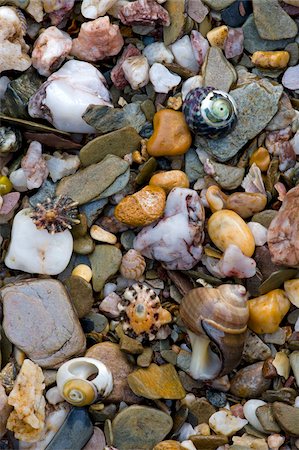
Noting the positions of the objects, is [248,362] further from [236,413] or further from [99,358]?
[99,358]

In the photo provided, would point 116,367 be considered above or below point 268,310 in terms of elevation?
below

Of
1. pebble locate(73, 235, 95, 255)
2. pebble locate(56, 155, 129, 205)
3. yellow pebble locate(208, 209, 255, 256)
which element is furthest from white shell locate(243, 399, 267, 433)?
pebble locate(56, 155, 129, 205)

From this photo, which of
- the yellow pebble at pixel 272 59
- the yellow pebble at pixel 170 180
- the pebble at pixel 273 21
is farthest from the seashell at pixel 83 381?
the pebble at pixel 273 21

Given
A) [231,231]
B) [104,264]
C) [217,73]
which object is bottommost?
[104,264]

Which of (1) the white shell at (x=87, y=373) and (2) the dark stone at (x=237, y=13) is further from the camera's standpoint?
(2) the dark stone at (x=237, y=13)

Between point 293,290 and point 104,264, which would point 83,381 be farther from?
point 293,290

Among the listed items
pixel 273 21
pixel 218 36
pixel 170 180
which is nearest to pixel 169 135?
pixel 170 180

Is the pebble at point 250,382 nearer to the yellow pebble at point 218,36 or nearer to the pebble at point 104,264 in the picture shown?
the pebble at point 104,264
